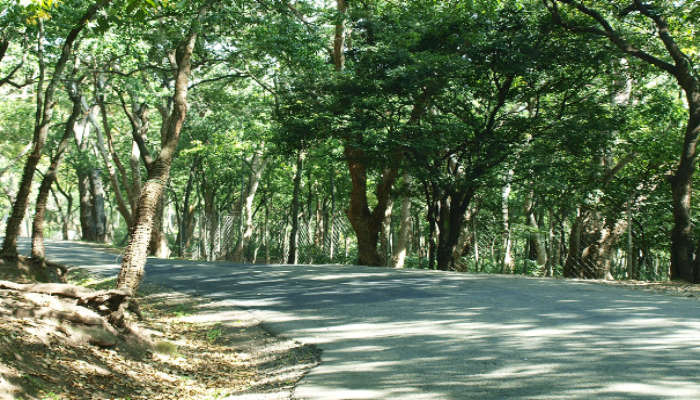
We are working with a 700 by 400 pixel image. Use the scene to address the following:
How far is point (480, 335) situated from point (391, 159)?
35.5 feet

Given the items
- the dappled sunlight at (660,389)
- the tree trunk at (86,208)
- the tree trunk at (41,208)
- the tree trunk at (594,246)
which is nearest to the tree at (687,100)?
the tree trunk at (594,246)

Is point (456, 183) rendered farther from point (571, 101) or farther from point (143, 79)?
point (143, 79)

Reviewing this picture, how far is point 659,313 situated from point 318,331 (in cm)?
460

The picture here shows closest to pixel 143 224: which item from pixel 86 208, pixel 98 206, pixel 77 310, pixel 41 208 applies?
pixel 77 310

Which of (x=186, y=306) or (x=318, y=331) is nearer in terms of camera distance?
(x=318, y=331)

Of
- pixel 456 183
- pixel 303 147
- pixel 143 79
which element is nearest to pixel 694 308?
pixel 456 183

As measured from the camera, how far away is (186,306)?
11.3 m

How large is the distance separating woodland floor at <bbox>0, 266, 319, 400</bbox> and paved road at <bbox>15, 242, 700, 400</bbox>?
0.40 m

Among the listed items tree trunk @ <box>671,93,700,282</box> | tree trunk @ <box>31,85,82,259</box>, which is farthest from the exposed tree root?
tree trunk @ <box>671,93,700,282</box>

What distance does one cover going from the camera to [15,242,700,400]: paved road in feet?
16.5

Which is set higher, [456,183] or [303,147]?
[303,147]

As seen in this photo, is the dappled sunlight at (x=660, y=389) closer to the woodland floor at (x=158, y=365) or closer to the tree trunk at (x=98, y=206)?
the woodland floor at (x=158, y=365)

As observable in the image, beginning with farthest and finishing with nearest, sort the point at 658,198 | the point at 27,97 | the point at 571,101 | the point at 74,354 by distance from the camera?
1. the point at 27,97
2. the point at 658,198
3. the point at 571,101
4. the point at 74,354

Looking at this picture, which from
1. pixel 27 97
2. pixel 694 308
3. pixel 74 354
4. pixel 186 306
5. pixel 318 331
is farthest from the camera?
pixel 27 97
